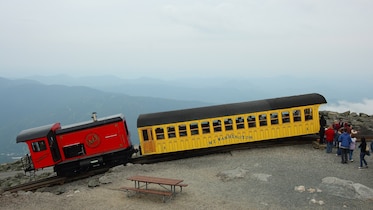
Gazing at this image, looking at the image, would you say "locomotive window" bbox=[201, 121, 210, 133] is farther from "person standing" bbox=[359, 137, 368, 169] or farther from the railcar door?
"person standing" bbox=[359, 137, 368, 169]

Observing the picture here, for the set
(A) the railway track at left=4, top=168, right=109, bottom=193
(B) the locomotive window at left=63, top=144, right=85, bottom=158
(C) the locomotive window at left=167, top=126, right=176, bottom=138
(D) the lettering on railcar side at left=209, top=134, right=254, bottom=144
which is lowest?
(A) the railway track at left=4, top=168, right=109, bottom=193

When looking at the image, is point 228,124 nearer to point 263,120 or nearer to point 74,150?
point 263,120

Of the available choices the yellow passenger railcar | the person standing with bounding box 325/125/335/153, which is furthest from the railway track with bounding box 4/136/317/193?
the person standing with bounding box 325/125/335/153

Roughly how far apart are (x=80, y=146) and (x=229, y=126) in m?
9.70

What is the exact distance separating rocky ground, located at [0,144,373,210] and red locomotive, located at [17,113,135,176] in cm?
168

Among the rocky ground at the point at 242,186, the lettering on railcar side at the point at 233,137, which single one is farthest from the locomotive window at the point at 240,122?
the rocky ground at the point at 242,186

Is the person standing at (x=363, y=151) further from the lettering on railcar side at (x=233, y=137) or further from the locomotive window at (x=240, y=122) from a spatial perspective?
the locomotive window at (x=240, y=122)

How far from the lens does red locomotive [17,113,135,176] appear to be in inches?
696

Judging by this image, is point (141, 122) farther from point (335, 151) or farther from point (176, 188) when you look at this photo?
point (335, 151)

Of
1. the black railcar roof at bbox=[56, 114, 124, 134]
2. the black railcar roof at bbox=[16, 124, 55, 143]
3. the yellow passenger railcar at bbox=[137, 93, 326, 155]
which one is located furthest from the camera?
the black railcar roof at bbox=[56, 114, 124, 134]

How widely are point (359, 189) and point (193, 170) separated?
25.7 feet

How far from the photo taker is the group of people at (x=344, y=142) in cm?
1375

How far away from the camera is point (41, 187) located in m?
17.2

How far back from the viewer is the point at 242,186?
12961 mm
